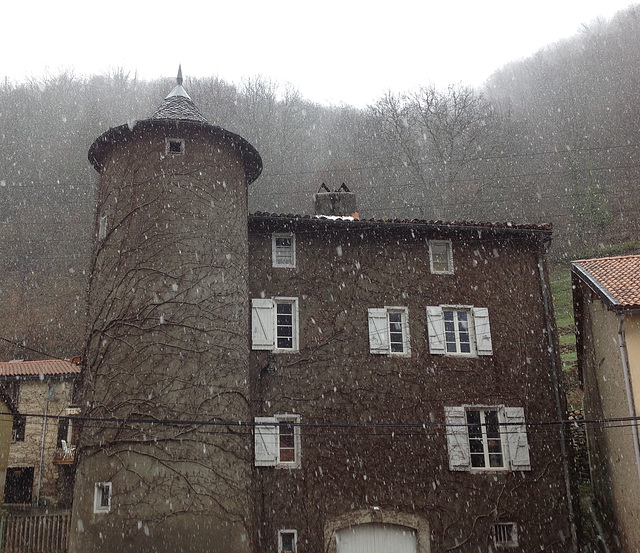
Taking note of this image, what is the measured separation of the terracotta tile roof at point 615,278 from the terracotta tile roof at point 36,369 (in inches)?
744

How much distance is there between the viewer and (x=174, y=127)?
46.3ft

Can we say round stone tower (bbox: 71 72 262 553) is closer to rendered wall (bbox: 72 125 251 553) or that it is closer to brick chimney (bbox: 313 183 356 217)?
rendered wall (bbox: 72 125 251 553)

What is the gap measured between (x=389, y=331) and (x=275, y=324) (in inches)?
102

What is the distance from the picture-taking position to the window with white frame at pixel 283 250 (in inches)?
601

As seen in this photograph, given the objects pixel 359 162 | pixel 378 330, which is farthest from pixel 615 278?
pixel 359 162

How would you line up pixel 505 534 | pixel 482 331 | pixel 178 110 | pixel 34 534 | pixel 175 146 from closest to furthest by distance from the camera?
pixel 505 534 → pixel 175 146 → pixel 178 110 → pixel 482 331 → pixel 34 534

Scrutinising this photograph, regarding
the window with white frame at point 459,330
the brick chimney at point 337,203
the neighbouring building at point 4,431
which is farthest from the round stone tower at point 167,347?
the neighbouring building at point 4,431

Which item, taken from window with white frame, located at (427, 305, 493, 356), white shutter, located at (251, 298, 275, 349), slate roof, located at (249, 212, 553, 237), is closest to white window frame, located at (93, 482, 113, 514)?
white shutter, located at (251, 298, 275, 349)

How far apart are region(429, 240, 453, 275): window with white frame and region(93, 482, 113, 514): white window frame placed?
27.8 ft

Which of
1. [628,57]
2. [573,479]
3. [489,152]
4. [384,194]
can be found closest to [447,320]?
[573,479]

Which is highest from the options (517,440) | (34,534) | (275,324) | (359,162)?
(359,162)

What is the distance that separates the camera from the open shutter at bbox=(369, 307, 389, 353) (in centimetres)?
1480

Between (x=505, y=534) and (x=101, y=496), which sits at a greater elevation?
(x=101, y=496)

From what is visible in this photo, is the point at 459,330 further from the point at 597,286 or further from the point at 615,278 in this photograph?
the point at 615,278
